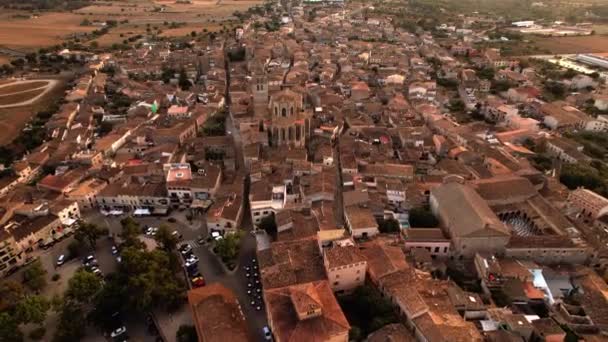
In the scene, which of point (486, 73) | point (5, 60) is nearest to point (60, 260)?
point (486, 73)

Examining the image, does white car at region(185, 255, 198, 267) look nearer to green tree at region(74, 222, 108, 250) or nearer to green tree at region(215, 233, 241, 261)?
green tree at region(215, 233, 241, 261)

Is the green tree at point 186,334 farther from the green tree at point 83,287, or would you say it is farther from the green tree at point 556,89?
the green tree at point 556,89

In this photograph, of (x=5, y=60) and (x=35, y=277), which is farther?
(x=5, y=60)

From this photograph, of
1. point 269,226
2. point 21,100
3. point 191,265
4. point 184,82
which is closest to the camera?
point 191,265

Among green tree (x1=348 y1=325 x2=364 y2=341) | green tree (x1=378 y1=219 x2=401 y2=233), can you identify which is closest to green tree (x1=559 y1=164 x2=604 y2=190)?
green tree (x1=378 y1=219 x2=401 y2=233)

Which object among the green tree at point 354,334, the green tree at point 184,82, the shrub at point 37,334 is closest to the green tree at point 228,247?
the green tree at point 354,334

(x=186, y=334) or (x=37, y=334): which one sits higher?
(x=186, y=334)

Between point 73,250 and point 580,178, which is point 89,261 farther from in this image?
point 580,178
